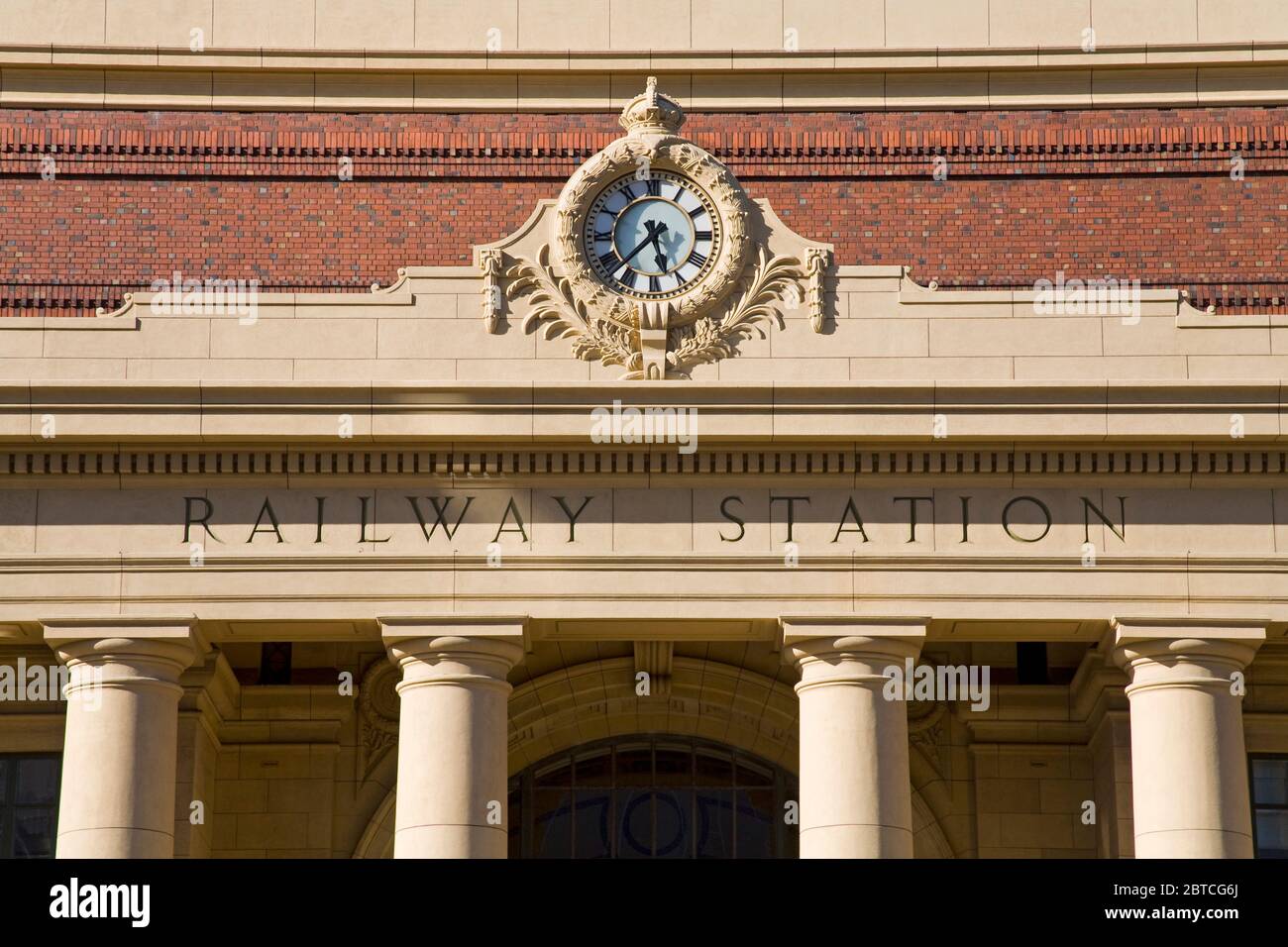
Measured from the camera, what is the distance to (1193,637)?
2702cm

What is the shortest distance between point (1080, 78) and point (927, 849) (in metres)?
10.3

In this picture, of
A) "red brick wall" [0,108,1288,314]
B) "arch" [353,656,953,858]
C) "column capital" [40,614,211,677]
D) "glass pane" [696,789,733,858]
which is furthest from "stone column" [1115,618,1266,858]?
"column capital" [40,614,211,677]

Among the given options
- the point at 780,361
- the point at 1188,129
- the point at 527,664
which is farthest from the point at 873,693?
the point at 1188,129

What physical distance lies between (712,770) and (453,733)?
6.42 metres

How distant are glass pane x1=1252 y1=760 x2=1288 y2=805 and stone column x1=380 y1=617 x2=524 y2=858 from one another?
968 cm

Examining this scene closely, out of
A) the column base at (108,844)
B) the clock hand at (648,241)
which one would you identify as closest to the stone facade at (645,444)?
the column base at (108,844)

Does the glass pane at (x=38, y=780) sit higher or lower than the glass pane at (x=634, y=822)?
higher

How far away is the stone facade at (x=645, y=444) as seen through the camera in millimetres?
27156

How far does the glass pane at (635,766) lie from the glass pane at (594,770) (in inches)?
5.2

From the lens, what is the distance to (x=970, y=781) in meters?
31.4

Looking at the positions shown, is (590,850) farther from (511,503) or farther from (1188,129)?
(1188,129)

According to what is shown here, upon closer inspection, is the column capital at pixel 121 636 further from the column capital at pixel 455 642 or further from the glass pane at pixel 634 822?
the glass pane at pixel 634 822

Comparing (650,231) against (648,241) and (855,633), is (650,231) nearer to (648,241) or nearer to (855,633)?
(648,241)

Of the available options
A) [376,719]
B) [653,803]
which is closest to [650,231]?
[376,719]
